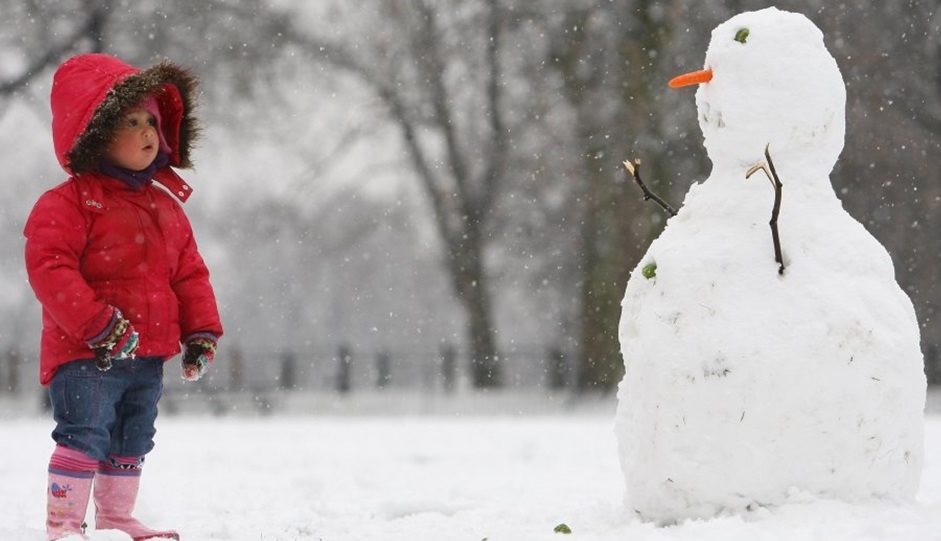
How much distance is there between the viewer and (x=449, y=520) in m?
5.94

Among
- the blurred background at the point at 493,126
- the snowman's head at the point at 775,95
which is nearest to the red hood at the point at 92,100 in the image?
the snowman's head at the point at 775,95

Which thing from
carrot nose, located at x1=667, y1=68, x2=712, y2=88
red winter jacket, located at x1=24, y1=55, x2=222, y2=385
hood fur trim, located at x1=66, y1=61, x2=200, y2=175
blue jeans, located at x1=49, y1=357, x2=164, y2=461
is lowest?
blue jeans, located at x1=49, y1=357, x2=164, y2=461

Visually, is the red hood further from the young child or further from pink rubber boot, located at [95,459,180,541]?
pink rubber boot, located at [95,459,180,541]

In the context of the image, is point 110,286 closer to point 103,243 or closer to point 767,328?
point 103,243

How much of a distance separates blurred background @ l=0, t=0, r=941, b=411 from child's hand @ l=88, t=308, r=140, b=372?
13.0 m

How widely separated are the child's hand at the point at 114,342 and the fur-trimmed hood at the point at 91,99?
665 mm

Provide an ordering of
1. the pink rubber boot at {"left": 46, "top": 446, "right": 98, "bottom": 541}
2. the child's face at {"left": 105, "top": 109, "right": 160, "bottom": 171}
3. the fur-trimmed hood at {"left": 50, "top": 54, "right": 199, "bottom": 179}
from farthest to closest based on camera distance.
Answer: the child's face at {"left": 105, "top": 109, "right": 160, "bottom": 171} < the fur-trimmed hood at {"left": 50, "top": 54, "right": 199, "bottom": 179} < the pink rubber boot at {"left": 46, "top": 446, "right": 98, "bottom": 541}

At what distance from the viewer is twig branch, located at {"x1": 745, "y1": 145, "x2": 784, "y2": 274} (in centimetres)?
450

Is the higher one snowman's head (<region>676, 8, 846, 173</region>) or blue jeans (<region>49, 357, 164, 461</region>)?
snowman's head (<region>676, 8, 846, 173</region>)

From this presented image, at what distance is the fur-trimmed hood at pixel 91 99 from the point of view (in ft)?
15.4

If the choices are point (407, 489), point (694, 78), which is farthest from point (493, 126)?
point (694, 78)

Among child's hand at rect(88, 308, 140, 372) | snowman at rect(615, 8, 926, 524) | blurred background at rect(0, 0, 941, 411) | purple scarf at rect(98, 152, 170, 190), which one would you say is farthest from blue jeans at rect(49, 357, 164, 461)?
blurred background at rect(0, 0, 941, 411)

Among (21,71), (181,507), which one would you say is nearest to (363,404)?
(21,71)

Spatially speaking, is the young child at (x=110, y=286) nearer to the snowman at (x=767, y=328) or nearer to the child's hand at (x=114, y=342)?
the child's hand at (x=114, y=342)
